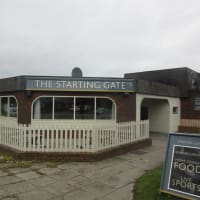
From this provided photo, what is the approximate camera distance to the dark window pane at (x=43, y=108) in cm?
1044

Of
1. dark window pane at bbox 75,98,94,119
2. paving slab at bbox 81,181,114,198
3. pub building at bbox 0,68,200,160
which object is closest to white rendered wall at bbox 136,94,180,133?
pub building at bbox 0,68,200,160

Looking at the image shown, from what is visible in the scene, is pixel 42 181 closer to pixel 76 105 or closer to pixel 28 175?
pixel 28 175

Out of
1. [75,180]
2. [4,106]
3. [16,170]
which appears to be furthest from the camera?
[4,106]

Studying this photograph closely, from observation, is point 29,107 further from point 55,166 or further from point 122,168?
point 122,168

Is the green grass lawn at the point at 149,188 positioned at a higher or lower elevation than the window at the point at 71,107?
lower

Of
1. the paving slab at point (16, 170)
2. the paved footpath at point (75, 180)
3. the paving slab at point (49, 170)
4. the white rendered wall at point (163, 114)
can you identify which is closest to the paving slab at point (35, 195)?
the paved footpath at point (75, 180)

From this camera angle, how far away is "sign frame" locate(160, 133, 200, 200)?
3855mm

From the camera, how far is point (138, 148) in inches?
356

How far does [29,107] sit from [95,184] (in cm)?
671

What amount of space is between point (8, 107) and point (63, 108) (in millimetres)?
3771

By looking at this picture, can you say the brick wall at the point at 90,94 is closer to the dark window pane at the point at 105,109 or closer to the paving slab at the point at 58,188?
the dark window pane at the point at 105,109

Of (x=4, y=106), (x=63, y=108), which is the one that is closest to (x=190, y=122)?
(x=63, y=108)

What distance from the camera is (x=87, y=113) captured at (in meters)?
10.8

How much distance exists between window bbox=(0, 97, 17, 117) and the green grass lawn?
28.6 ft
